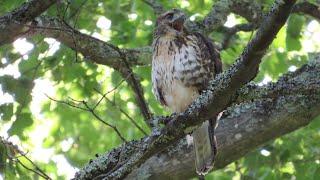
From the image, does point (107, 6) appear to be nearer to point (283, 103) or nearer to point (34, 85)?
point (34, 85)

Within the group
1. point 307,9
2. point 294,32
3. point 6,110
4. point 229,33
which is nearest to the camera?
point 6,110

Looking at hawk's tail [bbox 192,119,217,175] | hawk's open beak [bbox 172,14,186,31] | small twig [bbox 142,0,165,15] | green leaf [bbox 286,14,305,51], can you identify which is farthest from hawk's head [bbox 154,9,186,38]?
green leaf [bbox 286,14,305,51]

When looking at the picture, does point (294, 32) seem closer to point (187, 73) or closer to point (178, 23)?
point (178, 23)

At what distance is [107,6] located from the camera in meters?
6.90

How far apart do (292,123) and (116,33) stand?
2.63 meters

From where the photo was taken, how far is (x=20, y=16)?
4.62 m

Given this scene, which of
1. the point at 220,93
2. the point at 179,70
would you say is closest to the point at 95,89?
the point at 179,70

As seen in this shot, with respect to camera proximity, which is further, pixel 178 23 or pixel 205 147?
pixel 178 23

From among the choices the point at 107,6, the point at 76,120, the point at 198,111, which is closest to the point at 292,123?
the point at 198,111

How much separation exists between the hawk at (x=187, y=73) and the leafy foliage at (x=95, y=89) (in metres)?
0.44

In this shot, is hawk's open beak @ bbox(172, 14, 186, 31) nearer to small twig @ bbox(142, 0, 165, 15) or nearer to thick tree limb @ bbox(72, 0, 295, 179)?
small twig @ bbox(142, 0, 165, 15)

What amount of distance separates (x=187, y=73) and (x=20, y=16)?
55.7 inches

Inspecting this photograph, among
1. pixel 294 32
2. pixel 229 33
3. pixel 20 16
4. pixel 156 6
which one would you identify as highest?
pixel 156 6

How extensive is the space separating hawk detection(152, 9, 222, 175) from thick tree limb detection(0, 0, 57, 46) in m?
1.22
